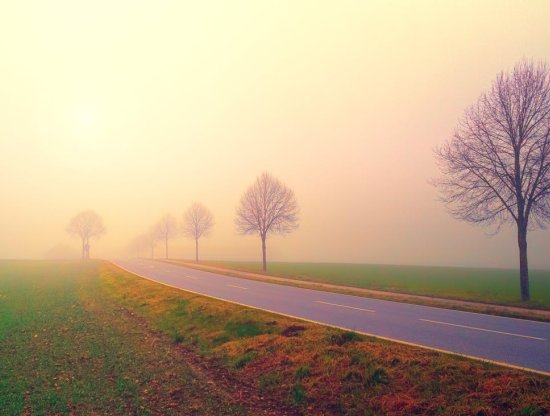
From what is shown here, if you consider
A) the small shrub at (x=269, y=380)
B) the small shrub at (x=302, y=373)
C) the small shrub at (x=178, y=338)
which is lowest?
the small shrub at (x=178, y=338)

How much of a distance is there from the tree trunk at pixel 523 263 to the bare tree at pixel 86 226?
11256 centimetres

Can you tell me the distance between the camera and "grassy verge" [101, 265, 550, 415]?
22.0ft

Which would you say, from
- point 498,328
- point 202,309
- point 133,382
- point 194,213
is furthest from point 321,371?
point 194,213

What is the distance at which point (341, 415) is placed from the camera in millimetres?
6941

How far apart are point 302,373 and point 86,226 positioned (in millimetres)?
117100

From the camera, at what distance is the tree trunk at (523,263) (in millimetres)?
21266

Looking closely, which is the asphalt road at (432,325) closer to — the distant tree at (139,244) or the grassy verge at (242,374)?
the grassy verge at (242,374)

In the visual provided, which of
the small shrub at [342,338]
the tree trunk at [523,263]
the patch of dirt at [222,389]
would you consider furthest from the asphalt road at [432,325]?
the tree trunk at [523,263]

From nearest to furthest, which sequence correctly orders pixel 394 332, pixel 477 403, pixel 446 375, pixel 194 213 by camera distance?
pixel 477 403 < pixel 446 375 < pixel 394 332 < pixel 194 213

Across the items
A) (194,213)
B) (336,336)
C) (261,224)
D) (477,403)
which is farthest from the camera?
(194,213)

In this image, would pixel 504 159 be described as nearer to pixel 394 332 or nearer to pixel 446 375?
pixel 394 332

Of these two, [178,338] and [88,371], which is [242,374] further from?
[178,338]

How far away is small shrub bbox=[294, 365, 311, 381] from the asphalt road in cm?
369

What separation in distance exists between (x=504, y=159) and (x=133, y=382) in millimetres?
22100
